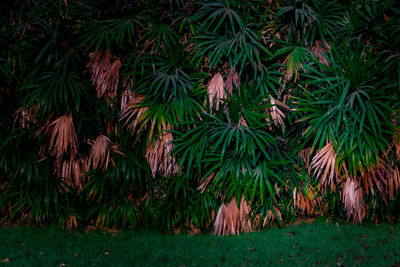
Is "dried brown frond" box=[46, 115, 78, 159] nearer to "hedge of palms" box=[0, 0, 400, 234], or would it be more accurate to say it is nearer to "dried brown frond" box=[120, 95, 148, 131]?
"hedge of palms" box=[0, 0, 400, 234]

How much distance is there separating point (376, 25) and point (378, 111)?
3.43 feet

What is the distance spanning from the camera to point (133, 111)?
14.1ft

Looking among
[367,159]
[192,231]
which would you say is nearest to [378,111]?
[367,159]

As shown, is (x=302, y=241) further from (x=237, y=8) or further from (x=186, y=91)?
(x=237, y=8)

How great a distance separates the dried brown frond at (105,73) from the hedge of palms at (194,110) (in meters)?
0.02

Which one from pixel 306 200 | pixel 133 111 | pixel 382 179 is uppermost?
pixel 133 111

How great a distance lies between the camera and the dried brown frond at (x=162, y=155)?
13.8 ft

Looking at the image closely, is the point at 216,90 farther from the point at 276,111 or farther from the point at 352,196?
the point at 352,196

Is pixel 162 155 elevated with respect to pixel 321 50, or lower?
lower

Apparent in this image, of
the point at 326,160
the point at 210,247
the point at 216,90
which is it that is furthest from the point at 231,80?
the point at 210,247

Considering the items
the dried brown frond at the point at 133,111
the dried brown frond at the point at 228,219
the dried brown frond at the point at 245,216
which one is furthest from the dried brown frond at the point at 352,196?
the dried brown frond at the point at 133,111

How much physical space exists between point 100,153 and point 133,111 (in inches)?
23.2

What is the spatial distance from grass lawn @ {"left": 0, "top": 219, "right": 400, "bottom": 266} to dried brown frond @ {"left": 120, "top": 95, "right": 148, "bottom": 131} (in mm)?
1225

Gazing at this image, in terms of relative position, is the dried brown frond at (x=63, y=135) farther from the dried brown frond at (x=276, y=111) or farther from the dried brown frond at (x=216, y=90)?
the dried brown frond at (x=276, y=111)
